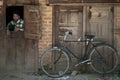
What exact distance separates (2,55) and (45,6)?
6.74ft

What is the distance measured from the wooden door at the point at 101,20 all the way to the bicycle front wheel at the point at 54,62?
3.79 ft

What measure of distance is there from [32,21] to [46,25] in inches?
17.7

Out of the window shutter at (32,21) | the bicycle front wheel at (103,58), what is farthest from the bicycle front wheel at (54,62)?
the bicycle front wheel at (103,58)

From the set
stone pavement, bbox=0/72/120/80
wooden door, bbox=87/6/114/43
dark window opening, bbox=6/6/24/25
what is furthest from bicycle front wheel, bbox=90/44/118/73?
dark window opening, bbox=6/6/24/25

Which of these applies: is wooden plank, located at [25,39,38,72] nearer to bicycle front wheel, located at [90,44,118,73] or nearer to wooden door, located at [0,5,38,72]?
wooden door, located at [0,5,38,72]

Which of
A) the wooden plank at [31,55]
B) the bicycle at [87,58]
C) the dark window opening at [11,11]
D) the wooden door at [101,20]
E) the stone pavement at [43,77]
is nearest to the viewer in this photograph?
the stone pavement at [43,77]

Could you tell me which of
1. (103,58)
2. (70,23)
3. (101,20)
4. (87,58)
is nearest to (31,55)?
(70,23)

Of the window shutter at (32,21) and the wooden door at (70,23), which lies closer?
the window shutter at (32,21)

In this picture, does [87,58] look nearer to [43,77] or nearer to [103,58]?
[103,58]

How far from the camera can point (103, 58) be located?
35.5 feet

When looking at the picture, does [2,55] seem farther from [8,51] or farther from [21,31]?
[21,31]

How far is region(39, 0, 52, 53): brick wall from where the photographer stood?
35.8ft

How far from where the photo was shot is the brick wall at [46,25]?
10914 mm

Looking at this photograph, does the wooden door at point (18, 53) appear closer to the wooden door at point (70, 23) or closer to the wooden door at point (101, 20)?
the wooden door at point (70, 23)
